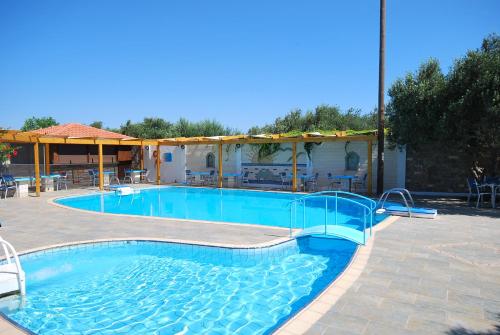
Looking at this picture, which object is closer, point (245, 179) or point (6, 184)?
point (6, 184)

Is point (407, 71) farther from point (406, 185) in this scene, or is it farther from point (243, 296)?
point (243, 296)

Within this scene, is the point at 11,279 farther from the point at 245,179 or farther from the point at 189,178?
the point at 189,178

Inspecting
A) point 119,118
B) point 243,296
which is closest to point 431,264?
point 243,296

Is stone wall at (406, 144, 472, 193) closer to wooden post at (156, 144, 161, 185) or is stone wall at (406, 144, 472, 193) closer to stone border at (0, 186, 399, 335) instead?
stone border at (0, 186, 399, 335)

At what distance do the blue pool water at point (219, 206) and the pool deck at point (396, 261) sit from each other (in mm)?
1743

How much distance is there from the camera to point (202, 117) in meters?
35.6

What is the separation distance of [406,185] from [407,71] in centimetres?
483

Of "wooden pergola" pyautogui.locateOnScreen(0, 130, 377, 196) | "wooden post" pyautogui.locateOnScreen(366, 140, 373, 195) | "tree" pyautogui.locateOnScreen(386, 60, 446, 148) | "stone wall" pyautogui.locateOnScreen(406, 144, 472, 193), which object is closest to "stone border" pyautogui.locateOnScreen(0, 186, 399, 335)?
"tree" pyautogui.locateOnScreen(386, 60, 446, 148)

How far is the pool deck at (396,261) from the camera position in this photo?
3354mm

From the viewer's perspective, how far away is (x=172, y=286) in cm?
526

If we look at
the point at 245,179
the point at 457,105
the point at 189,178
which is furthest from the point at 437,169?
the point at 189,178

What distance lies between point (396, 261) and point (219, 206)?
8.49m

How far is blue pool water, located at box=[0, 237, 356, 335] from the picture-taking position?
4.18m

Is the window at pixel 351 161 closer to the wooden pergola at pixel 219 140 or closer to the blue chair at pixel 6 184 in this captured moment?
the wooden pergola at pixel 219 140
